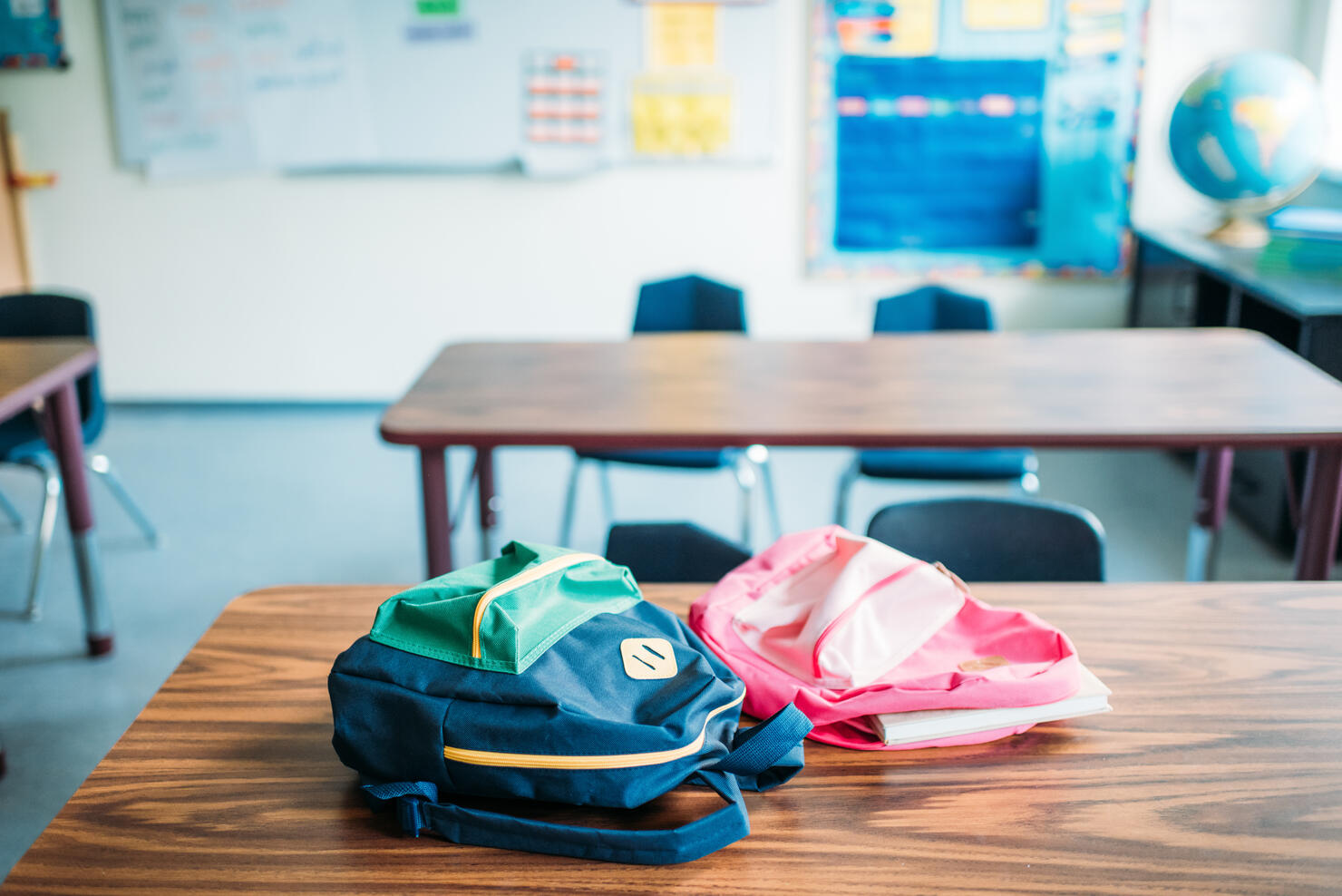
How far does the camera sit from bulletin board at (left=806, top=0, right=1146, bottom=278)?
13.2 feet

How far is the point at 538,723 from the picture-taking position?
98cm

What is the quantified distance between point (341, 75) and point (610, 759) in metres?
3.81

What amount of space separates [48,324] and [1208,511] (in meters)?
2.98

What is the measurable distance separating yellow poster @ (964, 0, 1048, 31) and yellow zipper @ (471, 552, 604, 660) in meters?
3.43

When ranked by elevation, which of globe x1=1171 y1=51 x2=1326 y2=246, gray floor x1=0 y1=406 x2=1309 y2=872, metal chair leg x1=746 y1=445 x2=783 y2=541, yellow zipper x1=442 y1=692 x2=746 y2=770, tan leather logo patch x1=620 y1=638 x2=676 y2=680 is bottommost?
gray floor x1=0 y1=406 x2=1309 y2=872

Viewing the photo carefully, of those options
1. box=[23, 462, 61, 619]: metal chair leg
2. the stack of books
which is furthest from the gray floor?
the stack of books

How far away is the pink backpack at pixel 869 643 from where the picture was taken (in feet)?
3.67

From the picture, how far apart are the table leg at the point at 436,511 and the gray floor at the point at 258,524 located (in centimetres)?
79

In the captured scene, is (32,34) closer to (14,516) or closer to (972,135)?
(14,516)

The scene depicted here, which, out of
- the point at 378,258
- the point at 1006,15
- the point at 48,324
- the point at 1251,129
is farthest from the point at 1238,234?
the point at 48,324

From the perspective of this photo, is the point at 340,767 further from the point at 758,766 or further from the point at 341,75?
the point at 341,75

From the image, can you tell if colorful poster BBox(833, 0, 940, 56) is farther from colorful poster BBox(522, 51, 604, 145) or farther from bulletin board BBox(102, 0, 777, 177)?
colorful poster BBox(522, 51, 604, 145)

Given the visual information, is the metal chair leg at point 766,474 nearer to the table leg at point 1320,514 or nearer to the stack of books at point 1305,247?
the table leg at point 1320,514

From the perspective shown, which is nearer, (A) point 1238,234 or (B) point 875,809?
(B) point 875,809
